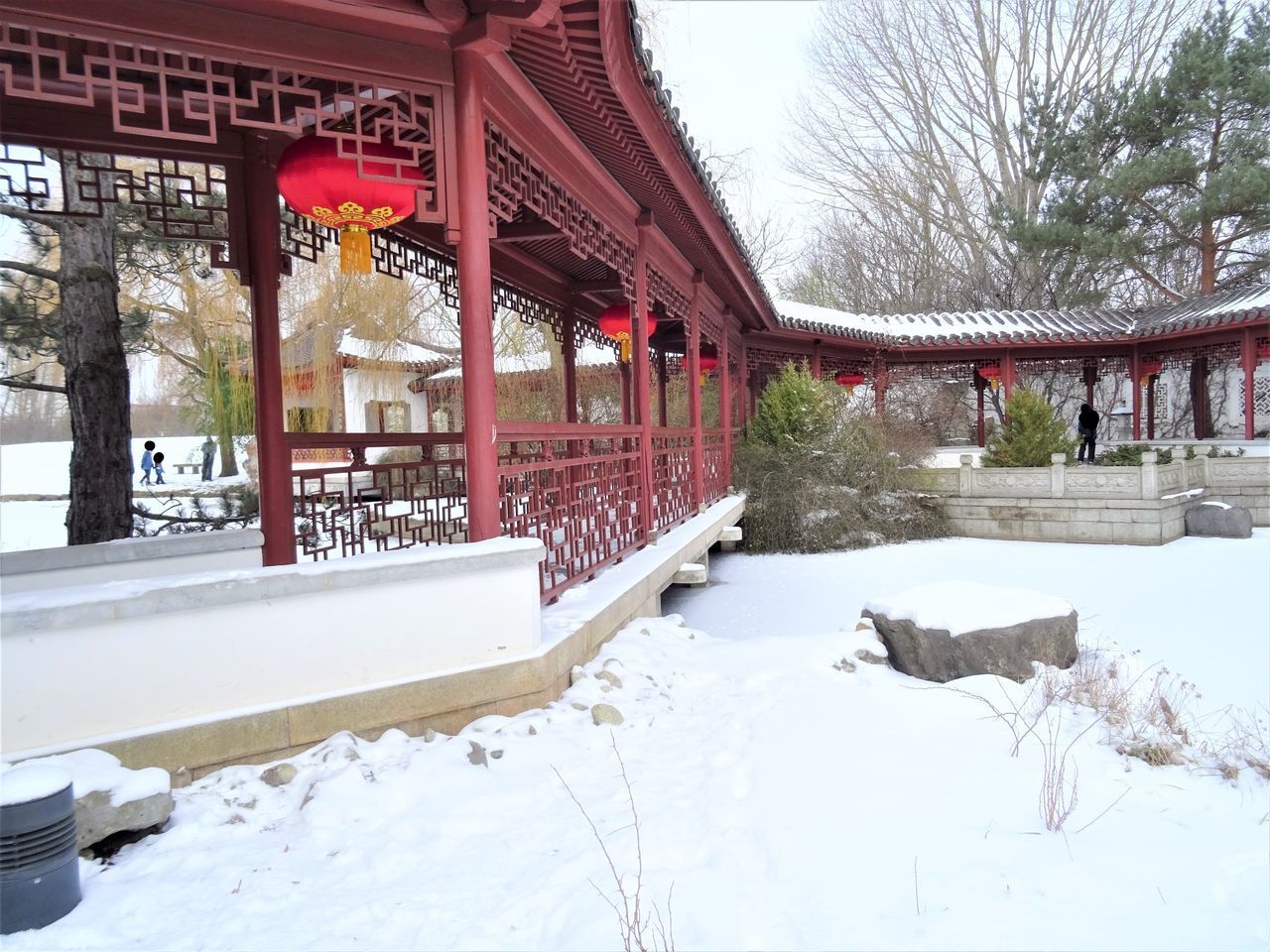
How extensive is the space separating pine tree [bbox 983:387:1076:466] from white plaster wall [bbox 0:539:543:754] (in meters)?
10.1

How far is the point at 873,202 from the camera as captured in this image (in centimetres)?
2102

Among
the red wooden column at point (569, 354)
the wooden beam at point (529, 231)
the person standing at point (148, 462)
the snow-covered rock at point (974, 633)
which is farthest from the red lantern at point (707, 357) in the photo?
the person standing at point (148, 462)

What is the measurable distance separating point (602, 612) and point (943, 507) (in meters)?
8.89

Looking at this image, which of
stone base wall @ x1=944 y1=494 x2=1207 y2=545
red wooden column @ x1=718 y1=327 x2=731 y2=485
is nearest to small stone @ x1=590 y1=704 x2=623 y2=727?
red wooden column @ x1=718 y1=327 x2=731 y2=485

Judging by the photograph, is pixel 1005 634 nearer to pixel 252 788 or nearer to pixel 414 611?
pixel 414 611

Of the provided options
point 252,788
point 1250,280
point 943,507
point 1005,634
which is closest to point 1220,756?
point 1005,634

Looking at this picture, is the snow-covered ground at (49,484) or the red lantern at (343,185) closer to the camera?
the red lantern at (343,185)

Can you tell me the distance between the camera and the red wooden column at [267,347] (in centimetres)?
362

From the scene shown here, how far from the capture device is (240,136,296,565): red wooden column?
362 cm

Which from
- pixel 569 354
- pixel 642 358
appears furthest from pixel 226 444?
pixel 642 358

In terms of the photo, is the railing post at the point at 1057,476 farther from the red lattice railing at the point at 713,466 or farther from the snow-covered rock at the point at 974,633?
the snow-covered rock at the point at 974,633

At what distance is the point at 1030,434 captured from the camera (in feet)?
36.3

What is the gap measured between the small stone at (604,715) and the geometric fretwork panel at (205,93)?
1.81 meters

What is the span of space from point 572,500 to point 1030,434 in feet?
30.2
